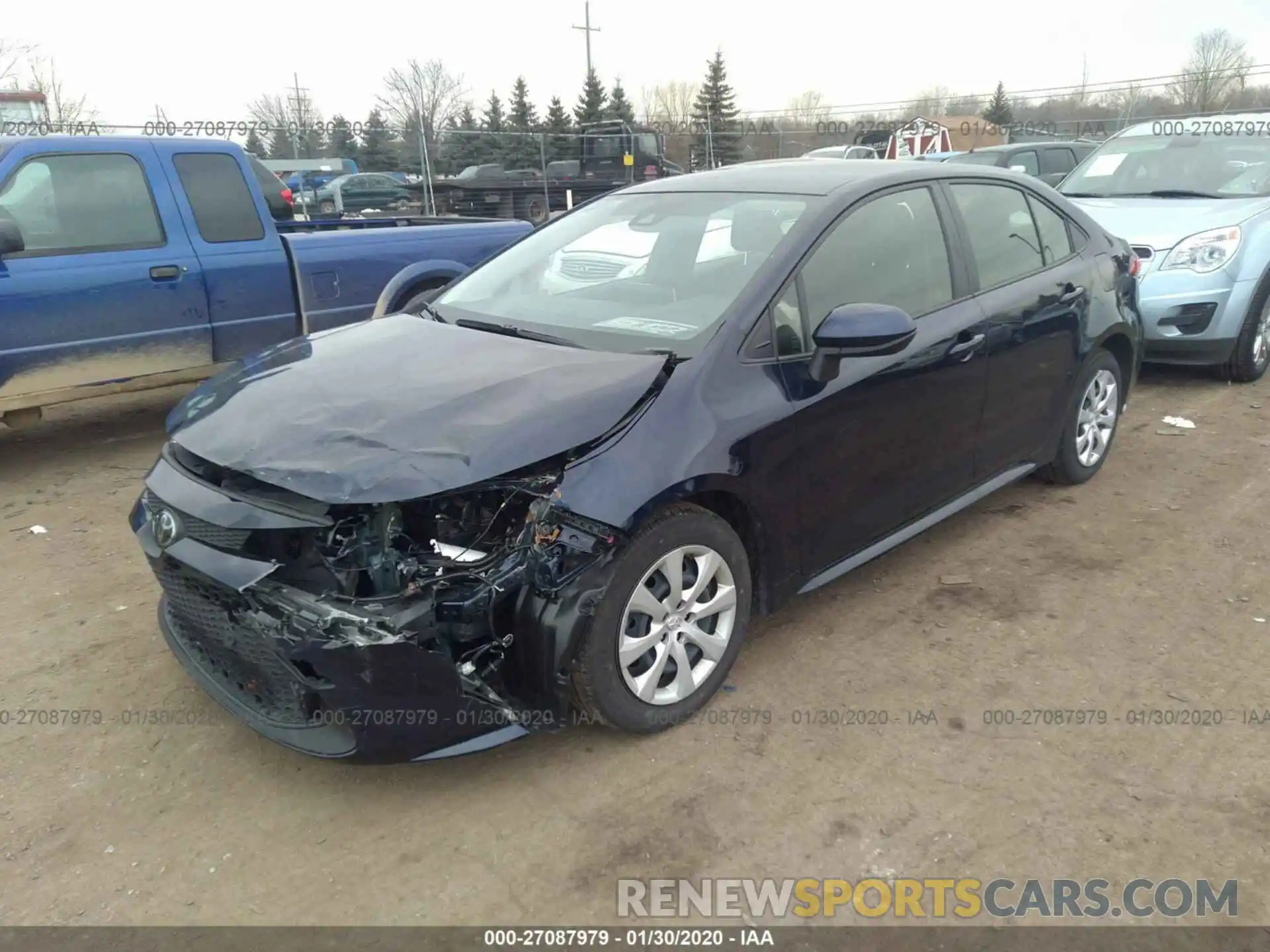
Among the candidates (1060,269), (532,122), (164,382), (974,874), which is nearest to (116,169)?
(164,382)

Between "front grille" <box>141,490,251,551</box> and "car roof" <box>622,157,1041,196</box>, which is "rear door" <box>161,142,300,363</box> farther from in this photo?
"front grille" <box>141,490,251,551</box>

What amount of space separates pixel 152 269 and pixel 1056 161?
13.8m

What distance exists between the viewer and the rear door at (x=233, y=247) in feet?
19.4

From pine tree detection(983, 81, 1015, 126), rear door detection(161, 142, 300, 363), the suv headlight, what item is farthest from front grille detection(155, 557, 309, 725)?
pine tree detection(983, 81, 1015, 126)

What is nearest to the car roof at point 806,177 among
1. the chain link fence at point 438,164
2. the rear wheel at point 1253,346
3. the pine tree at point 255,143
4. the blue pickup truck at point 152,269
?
the blue pickup truck at point 152,269

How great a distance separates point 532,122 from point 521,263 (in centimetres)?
4591

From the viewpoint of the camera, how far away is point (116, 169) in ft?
18.6

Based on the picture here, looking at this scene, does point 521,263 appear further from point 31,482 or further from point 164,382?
point 31,482

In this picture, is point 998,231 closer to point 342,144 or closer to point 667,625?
point 667,625

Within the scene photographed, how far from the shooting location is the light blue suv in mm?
6551

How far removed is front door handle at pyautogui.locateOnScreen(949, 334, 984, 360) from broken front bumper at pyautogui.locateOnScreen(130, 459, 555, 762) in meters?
2.20

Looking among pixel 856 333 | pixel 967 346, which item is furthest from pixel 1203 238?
pixel 856 333

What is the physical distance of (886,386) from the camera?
Result: 11.5 ft

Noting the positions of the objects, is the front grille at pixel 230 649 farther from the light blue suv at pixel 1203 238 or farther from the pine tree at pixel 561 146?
the pine tree at pixel 561 146
